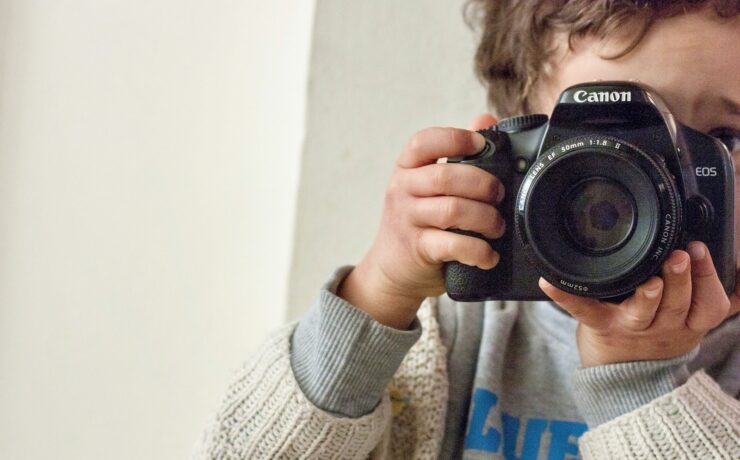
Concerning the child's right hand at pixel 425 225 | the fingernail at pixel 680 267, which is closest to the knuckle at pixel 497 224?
the child's right hand at pixel 425 225

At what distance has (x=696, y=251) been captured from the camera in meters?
0.45

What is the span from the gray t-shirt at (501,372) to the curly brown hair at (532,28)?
183 millimetres

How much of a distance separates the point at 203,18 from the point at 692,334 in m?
0.53

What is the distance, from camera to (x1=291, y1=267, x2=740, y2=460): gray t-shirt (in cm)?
53

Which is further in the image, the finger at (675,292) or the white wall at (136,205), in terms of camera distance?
the white wall at (136,205)

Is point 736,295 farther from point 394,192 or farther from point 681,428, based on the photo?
point 394,192

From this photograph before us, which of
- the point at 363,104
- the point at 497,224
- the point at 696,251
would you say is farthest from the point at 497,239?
the point at 363,104

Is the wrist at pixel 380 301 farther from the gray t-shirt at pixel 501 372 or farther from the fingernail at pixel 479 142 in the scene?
the fingernail at pixel 479 142

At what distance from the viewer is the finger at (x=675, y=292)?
1.44ft

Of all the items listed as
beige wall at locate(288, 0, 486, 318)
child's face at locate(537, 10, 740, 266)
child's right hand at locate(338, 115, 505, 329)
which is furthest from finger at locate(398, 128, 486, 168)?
beige wall at locate(288, 0, 486, 318)

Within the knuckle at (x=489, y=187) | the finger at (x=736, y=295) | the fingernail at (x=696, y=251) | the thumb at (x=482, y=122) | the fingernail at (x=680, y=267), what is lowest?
the finger at (x=736, y=295)

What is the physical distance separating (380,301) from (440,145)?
126mm

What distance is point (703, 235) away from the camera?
0.46 metres

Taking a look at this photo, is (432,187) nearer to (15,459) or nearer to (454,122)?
(454,122)
